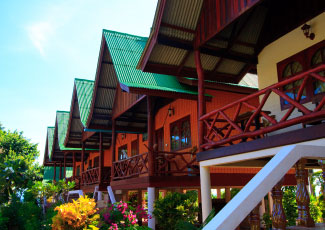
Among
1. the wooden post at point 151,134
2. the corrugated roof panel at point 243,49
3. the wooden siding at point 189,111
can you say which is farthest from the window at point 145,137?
the corrugated roof panel at point 243,49

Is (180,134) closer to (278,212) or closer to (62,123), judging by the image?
(278,212)

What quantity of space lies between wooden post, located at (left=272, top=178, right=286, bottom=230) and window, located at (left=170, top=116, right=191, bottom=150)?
32.6 ft

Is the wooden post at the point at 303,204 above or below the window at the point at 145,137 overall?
below

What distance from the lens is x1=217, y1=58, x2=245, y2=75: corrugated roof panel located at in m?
10.1

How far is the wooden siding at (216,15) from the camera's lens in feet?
23.3

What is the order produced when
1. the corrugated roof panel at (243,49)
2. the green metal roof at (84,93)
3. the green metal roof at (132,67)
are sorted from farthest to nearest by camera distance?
the green metal roof at (84,93), the green metal roof at (132,67), the corrugated roof panel at (243,49)

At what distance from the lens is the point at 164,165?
11359 mm

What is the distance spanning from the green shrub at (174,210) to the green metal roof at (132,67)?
151 inches

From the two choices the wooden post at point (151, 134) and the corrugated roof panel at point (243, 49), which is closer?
the corrugated roof panel at point (243, 49)

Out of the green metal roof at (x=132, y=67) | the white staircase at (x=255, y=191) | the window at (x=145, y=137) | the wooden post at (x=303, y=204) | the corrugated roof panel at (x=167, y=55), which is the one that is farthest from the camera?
the window at (x=145, y=137)

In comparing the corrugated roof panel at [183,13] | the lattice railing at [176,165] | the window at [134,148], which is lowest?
the lattice railing at [176,165]

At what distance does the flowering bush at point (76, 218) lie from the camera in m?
8.52

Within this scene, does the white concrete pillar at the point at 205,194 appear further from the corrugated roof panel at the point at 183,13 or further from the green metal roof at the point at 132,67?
the green metal roof at the point at 132,67

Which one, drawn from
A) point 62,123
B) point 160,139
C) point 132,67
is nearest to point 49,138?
point 62,123
